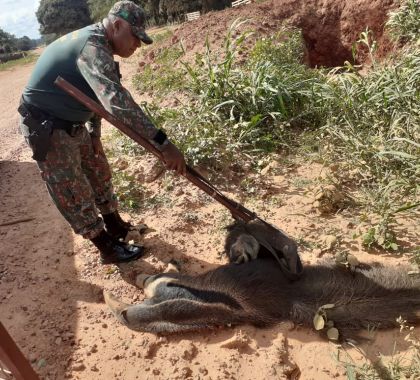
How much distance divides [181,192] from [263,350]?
176cm

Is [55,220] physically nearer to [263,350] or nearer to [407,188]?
[263,350]

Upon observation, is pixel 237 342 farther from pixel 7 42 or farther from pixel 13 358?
pixel 7 42

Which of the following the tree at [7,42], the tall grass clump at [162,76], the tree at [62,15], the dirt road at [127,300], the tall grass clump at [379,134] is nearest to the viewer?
the dirt road at [127,300]

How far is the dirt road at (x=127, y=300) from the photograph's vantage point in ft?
7.51

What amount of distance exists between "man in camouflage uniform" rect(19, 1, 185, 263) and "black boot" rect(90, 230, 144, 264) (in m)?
0.12

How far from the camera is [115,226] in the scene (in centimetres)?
327

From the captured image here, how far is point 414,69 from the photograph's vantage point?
11.7 feet

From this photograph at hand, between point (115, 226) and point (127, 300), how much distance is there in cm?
71

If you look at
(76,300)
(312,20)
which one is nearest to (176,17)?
(312,20)

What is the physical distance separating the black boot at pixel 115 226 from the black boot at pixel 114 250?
0.14 meters

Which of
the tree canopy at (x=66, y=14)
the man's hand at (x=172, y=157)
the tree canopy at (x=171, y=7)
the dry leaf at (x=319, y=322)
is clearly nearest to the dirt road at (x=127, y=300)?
the dry leaf at (x=319, y=322)

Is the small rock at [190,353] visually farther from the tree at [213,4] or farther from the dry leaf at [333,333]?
the tree at [213,4]

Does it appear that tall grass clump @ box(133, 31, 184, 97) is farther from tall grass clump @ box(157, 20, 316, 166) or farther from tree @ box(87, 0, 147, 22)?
tree @ box(87, 0, 147, 22)

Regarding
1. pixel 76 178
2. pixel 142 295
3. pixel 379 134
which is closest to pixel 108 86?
pixel 76 178
